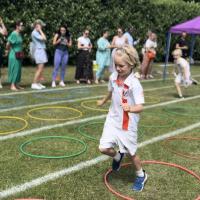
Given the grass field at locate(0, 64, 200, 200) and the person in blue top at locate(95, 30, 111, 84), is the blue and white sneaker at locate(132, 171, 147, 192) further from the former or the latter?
the person in blue top at locate(95, 30, 111, 84)

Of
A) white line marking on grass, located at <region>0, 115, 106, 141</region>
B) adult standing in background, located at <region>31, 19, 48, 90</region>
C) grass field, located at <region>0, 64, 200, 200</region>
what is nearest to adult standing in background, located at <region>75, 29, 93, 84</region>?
adult standing in background, located at <region>31, 19, 48, 90</region>

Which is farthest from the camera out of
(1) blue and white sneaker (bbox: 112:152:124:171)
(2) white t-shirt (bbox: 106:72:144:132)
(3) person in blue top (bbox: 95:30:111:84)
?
(3) person in blue top (bbox: 95:30:111:84)

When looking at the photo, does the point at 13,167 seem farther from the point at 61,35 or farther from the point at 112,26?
the point at 112,26

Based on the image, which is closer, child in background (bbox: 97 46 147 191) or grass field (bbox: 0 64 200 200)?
child in background (bbox: 97 46 147 191)

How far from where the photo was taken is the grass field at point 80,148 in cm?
503

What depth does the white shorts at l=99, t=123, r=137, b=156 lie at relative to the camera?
495 cm

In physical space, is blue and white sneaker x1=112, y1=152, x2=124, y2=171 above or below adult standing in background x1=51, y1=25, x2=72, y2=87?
below

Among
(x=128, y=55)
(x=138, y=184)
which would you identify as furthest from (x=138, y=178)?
(x=128, y=55)

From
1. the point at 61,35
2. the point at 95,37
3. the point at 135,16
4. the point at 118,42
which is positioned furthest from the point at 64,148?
the point at 135,16

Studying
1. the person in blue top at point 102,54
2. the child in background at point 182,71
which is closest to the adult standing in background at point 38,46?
the person in blue top at point 102,54

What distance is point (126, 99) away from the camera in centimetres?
497

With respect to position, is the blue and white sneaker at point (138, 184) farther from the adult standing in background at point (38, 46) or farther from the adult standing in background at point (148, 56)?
the adult standing in background at point (148, 56)

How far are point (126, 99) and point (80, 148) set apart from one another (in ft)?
6.82

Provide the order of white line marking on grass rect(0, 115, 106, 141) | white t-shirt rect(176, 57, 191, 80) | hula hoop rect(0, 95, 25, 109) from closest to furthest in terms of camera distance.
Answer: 1. white line marking on grass rect(0, 115, 106, 141)
2. hula hoop rect(0, 95, 25, 109)
3. white t-shirt rect(176, 57, 191, 80)
